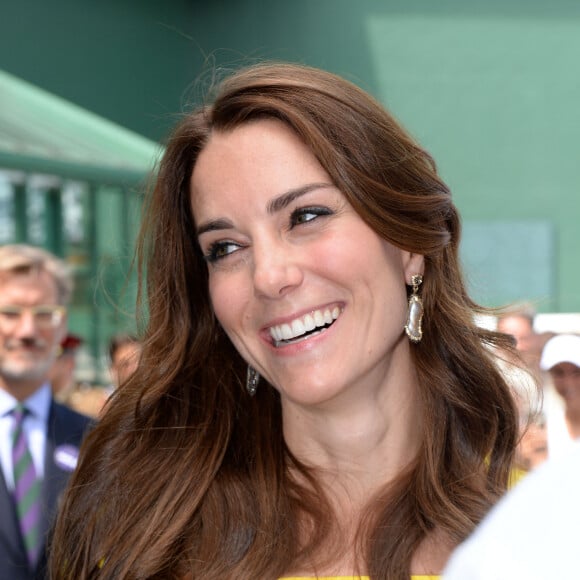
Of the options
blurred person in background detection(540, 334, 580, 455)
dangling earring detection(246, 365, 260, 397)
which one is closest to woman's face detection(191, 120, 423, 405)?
dangling earring detection(246, 365, 260, 397)

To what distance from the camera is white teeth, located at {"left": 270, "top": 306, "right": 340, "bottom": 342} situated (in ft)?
5.22

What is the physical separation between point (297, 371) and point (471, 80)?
701 cm

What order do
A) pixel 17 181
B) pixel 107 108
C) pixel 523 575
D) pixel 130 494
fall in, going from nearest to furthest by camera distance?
1. pixel 523 575
2. pixel 130 494
3. pixel 17 181
4. pixel 107 108

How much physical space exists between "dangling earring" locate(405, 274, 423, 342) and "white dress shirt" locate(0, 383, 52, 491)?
1.64 m

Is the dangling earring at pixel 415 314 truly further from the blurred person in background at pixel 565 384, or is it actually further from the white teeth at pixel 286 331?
the blurred person in background at pixel 565 384

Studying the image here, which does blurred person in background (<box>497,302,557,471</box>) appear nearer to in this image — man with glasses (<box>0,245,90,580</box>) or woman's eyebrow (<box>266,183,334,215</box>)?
woman's eyebrow (<box>266,183,334,215</box>)

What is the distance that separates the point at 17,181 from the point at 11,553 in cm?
536

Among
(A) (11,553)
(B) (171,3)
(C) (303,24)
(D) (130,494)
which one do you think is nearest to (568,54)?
(C) (303,24)

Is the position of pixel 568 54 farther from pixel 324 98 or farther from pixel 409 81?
pixel 324 98

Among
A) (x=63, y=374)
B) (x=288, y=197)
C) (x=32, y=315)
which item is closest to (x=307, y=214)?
(x=288, y=197)

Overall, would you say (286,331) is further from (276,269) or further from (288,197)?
(288,197)

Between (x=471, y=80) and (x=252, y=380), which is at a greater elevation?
(x=471, y=80)

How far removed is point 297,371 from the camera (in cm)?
159

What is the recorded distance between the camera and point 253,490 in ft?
5.94
